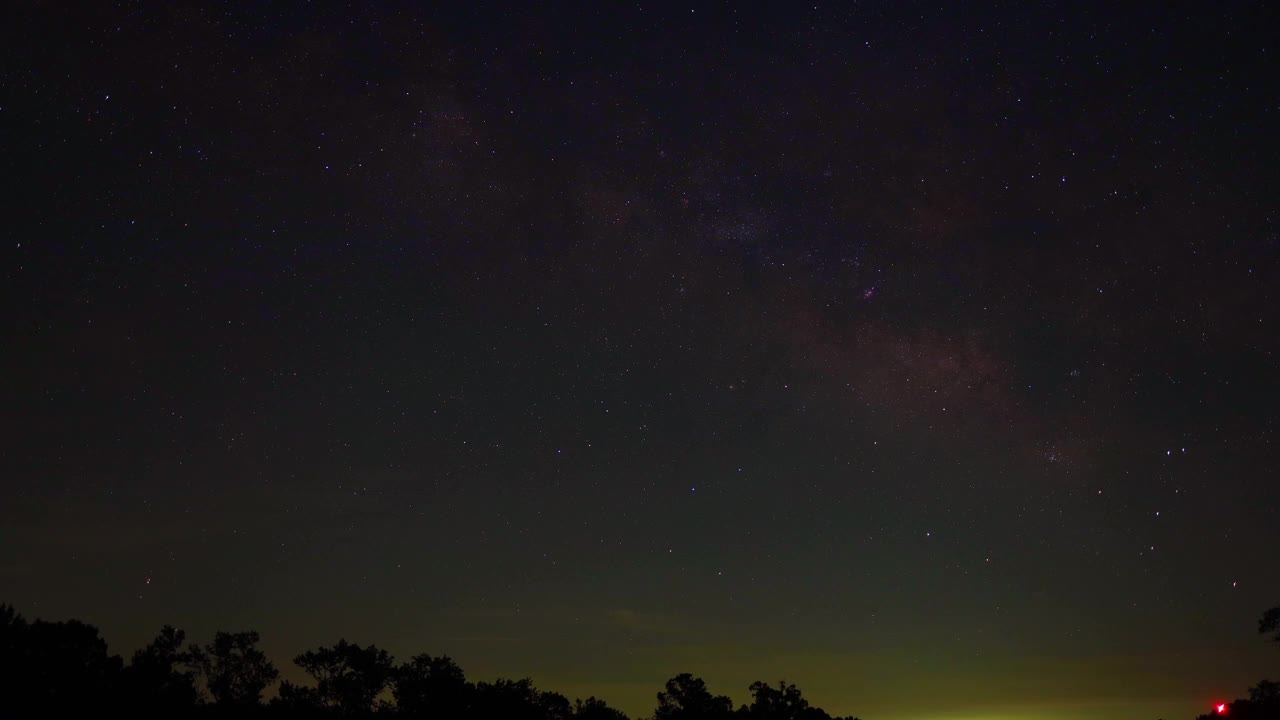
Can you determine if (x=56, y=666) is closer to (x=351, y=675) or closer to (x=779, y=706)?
(x=351, y=675)

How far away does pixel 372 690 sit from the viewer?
142ft

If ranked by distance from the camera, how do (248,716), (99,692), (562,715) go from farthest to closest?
→ (562,715)
(248,716)
(99,692)

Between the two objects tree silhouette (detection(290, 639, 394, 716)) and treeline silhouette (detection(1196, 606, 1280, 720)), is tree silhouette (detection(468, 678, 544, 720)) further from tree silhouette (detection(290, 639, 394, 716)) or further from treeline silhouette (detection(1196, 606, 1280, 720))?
treeline silhouette (detection(1196, 606, 1280, 720))

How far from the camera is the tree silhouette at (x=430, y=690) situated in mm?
43438

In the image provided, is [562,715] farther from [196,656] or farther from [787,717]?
[196,656]

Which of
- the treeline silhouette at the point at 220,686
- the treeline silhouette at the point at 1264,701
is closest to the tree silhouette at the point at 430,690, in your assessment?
the treeline silhouette at the point at 220,686

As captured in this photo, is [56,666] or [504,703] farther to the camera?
[504,703]

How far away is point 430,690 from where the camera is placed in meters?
44.0

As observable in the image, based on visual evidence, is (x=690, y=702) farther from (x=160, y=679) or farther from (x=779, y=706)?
(x=160, y=679)

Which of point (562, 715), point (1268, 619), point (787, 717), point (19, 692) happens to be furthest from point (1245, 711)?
point (19, 692)

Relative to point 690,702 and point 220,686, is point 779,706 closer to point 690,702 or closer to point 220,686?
point 690,702

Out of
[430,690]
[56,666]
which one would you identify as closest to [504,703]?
[430,690]

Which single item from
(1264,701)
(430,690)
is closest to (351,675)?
(430,690)

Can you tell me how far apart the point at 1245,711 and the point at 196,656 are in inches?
→ 1697
